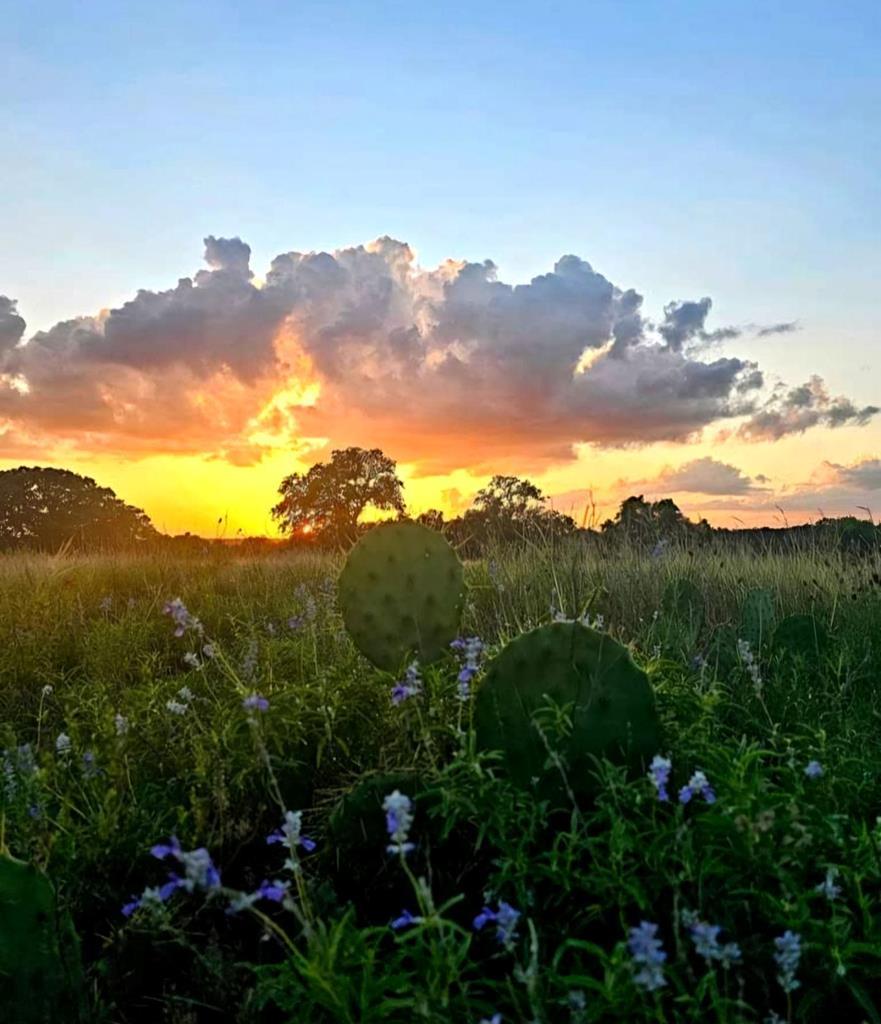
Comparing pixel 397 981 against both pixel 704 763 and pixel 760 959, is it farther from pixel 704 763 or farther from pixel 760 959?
pixel 704 763

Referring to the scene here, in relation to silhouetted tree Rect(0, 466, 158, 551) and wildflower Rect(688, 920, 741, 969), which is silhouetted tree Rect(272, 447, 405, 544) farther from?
wildflower Rect(688, 920, 741, 969)

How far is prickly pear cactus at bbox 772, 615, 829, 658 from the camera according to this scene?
17.0 ft

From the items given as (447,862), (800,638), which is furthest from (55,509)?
(447,862)

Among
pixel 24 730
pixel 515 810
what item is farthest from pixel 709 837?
pixel 24 730

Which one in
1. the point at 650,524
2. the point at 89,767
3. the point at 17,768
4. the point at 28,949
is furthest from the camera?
the point at 650,524

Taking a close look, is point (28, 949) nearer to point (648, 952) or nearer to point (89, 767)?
point (89, 767)

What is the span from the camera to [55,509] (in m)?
28.3

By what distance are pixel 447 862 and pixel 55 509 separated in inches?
1096

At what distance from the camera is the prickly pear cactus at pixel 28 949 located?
211 centimetres

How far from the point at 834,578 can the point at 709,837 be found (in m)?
6.65

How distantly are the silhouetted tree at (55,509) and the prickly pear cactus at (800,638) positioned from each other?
76.8 feet

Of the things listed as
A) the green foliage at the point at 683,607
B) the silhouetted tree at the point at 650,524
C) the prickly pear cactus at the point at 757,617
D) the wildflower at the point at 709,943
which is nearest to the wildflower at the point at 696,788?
the wildflower at the point at 709,943

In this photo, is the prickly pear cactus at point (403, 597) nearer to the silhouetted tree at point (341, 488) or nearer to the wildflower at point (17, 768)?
the wildflower at point (17, 768)

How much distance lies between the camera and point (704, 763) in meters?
2.82
